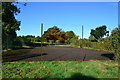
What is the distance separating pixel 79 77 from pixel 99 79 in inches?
25.2

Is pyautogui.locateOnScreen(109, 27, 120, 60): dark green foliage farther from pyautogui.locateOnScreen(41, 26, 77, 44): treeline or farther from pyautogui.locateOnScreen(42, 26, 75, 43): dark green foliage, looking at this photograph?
pyautogui.locateOnScreen(42, 26, 75, 43): dark green foliage

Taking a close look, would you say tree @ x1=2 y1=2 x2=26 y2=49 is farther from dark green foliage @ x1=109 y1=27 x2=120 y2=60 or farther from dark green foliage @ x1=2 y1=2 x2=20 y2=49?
dark green foliage @ x1=109 y1=27 x2=120 y2=60

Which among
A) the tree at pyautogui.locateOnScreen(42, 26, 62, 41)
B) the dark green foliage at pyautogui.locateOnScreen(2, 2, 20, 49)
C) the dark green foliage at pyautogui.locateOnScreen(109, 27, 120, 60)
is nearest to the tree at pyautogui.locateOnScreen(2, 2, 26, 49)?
the dark green foliage at pyautogui.locateOnScreen(2, 2, 20, 49)

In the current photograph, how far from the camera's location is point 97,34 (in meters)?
58.4

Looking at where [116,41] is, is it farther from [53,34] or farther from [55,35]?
[55,35]

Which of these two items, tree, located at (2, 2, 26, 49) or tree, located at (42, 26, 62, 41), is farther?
tree, located at (42, 26, 62, 41)

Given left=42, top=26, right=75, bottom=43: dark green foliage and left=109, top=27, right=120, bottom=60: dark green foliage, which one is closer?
left=109, top=27, right=120, bottom=60: dark green foliage

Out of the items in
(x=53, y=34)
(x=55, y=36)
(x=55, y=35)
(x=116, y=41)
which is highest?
(x=53, y=34)

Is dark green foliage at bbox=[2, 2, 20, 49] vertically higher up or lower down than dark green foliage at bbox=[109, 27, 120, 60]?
higher up

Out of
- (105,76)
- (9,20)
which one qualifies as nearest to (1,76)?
(105,76)

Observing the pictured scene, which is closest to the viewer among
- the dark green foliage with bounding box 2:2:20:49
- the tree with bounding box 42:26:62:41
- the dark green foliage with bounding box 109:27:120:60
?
the dark green foliage with bounding box 109:27:120:60

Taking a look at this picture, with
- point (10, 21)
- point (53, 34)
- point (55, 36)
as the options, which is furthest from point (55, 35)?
point (10, 21)

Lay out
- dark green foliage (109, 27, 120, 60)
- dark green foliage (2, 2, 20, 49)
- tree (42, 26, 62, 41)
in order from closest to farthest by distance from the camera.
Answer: dark green foliage (109, 27, 120, 60)
dark green foliage (2, 2, 20, 49)
tree (42, 26, 62, 41)

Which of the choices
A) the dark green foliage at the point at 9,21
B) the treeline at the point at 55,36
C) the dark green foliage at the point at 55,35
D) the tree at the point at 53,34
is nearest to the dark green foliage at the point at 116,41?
the dark green foliage at the point at 9,21
